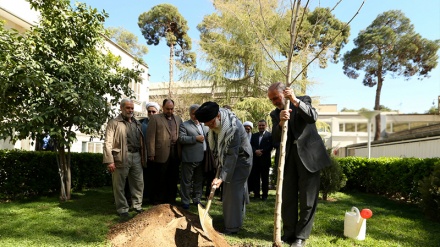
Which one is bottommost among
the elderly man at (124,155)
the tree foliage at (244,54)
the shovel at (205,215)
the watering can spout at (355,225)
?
the watering can spout at (355,225)

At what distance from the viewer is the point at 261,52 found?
694 inches

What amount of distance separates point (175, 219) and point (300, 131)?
5.93ft

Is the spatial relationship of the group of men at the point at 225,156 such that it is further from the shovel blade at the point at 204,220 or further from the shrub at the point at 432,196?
the shrub at the point at 432,196

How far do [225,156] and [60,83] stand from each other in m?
3.55

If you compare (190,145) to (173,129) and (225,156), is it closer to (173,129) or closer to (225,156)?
(173,129)

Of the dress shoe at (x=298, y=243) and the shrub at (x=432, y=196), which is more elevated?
the shrub at (x=432, y=196)

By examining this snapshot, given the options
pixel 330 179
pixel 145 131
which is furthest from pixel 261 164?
pixel 145 131

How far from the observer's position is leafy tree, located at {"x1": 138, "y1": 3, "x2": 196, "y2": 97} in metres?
32.9

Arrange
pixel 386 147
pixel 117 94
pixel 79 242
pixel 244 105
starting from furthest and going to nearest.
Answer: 1. pixel 244 105
2. pixel 386 147
3. pixel 117 94
4. pixel 79 242

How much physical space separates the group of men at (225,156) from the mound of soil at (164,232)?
1.90 ft

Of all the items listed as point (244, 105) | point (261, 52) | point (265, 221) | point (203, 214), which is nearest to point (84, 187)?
point (265, 221)

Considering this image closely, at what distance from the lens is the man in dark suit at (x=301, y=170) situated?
3.81 meters

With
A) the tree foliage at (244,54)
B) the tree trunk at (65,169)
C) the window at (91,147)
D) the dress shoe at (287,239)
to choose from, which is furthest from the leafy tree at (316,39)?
the window at (91,147)

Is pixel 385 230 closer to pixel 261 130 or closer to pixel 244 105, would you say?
pixel 261 130
